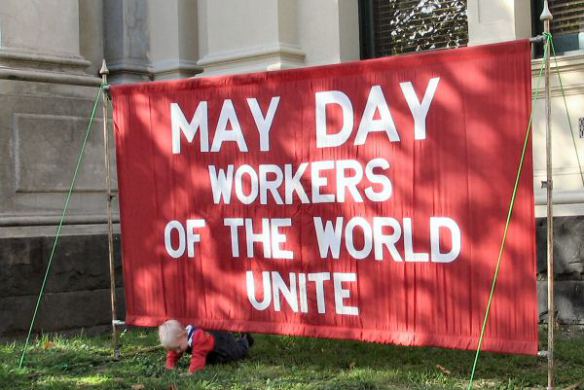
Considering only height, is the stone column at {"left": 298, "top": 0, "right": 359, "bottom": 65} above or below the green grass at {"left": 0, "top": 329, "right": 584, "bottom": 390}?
above

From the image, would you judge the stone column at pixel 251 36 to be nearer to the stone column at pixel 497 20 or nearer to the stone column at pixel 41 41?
the stone column at pixel 41 41

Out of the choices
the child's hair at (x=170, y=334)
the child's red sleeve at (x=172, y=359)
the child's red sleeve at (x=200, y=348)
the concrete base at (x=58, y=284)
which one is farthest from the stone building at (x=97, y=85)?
the child's red sleeve at (x=200, y=348)

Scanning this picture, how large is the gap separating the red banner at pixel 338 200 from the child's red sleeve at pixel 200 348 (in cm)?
12

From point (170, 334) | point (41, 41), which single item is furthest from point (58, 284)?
point (170, 334)

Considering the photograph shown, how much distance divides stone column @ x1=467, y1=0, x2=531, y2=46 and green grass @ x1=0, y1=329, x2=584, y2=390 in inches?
108

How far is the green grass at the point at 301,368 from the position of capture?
276 inches

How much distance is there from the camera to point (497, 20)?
9297mm

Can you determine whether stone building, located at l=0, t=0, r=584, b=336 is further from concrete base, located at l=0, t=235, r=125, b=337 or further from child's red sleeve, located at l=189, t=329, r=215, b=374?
child's red sleeve, located at l=189, t=329, r=215, b=374

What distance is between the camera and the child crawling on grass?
759 cm

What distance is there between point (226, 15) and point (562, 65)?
12.5ft

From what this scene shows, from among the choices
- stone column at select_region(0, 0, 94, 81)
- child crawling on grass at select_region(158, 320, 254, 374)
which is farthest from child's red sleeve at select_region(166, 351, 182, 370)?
stone column at select_region(0, 0, 94, 81)

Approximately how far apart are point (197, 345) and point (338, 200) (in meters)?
1.60

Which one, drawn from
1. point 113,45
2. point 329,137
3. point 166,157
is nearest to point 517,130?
point 329,137

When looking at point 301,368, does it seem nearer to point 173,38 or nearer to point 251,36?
point 251,36
